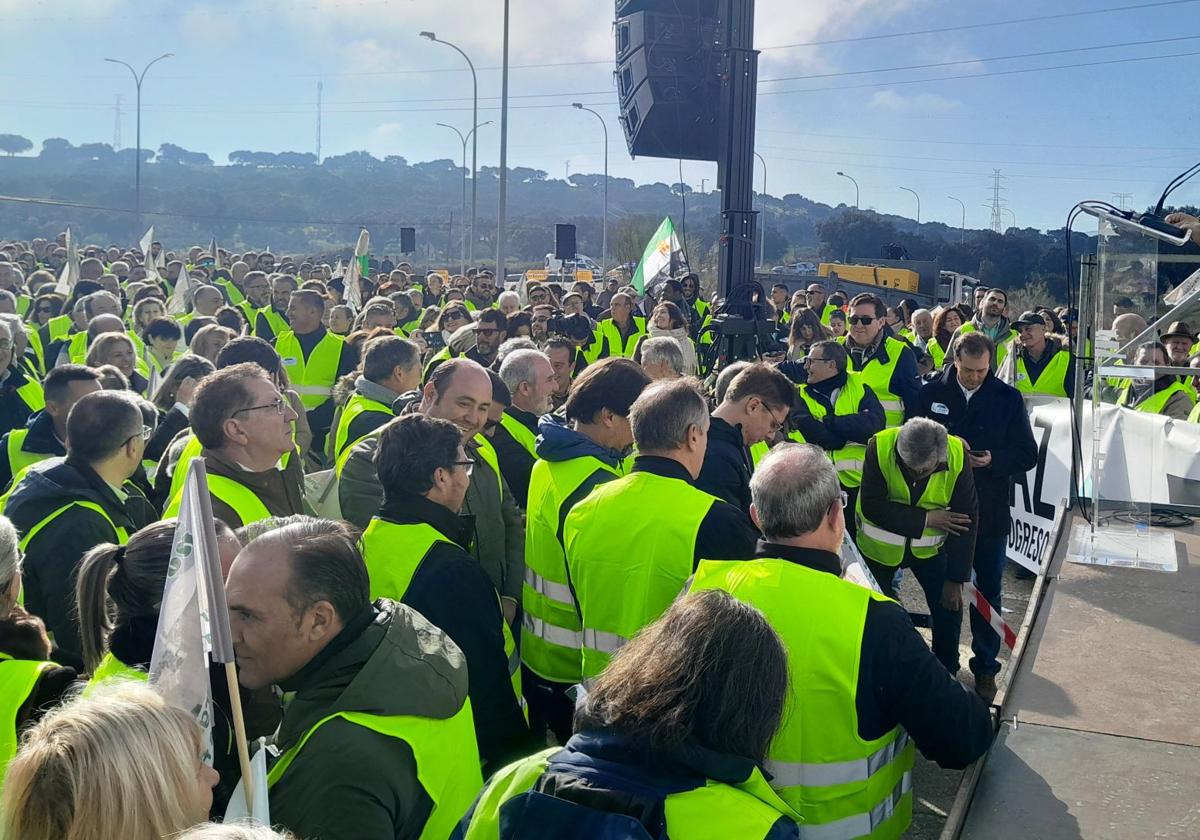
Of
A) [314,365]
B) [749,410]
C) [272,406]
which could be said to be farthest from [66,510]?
[314,365]

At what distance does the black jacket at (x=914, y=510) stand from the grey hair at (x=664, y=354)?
4.51ft

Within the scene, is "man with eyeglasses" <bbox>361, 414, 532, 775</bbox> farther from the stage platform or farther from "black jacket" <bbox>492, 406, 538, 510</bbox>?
"black jacket" <bbox>492, 406, 538, 510</bbox>

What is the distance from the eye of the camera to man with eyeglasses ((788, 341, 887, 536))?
6.39 metres

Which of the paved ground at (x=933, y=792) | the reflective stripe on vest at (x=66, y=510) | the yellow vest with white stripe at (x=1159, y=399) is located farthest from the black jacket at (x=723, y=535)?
the yellow vest with white stripe at (x=1159, y=399)

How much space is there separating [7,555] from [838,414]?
16.0 ft

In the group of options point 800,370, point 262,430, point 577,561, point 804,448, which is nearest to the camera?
point 804,448

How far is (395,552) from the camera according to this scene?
3.17m

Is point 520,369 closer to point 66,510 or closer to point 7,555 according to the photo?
point 66,510

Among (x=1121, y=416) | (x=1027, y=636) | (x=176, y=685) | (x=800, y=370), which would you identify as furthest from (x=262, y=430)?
(x=1121, y=416)

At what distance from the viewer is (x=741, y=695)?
1892 mm

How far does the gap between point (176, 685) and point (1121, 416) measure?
5.86 m

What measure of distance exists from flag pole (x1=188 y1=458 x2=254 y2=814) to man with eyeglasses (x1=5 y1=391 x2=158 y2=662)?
1.68 metres

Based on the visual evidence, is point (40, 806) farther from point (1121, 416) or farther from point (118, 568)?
point (1121, 416)

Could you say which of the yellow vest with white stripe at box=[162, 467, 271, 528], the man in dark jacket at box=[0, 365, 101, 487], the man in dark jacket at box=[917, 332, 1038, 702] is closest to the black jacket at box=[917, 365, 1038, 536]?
the man in dark jacket at box=[917, 332, 1038, 702]
